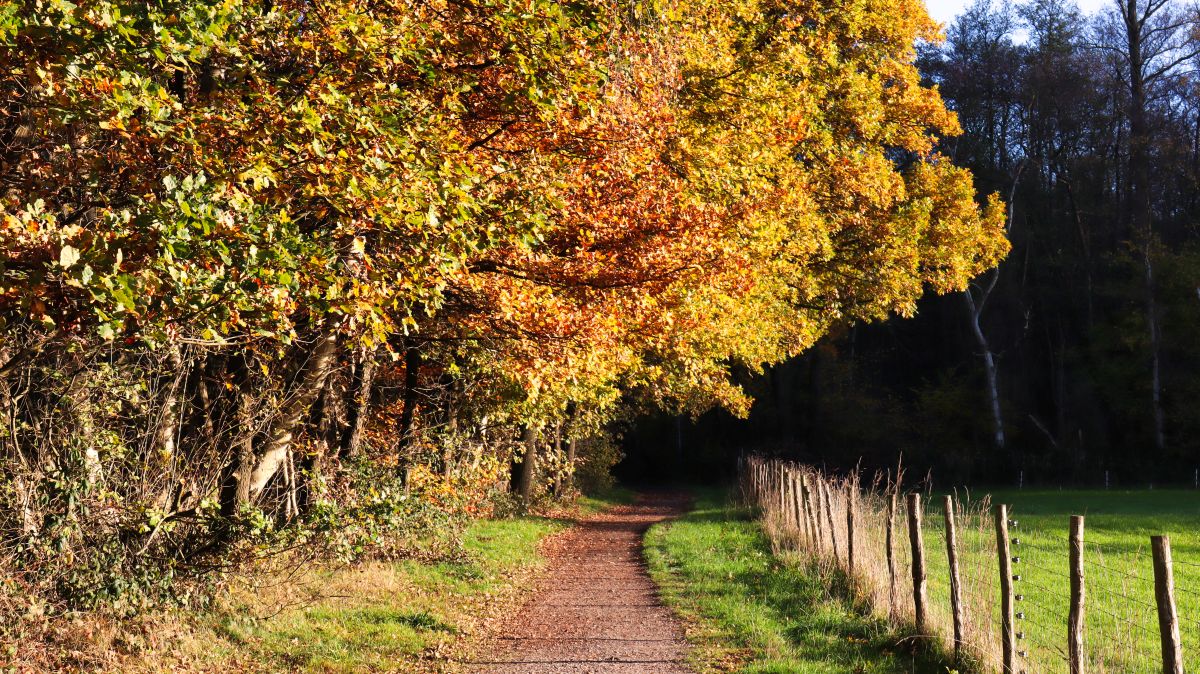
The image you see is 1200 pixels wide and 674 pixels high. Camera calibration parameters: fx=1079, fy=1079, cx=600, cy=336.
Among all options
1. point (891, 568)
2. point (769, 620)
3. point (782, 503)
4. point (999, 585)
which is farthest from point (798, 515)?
point (891, 568)

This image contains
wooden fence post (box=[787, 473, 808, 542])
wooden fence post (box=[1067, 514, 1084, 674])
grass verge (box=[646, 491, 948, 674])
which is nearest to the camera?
wooden fence post (box=[1067, 514, 1084, 674])

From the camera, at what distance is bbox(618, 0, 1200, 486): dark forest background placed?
47656 millimetres

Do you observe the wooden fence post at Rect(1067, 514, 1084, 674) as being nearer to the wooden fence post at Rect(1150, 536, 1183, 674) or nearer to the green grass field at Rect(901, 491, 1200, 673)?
the green grass field at Rect(901, 491, 1200, 673)

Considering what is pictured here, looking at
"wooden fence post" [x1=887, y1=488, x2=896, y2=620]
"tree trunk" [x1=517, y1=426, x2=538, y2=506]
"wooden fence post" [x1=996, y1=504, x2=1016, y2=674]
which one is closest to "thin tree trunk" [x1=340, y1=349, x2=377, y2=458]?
"wooden fence post" [x1=887, y1=488, x2=896, y2=620]

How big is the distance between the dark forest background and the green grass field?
44.6 ft

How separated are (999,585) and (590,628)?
6.46 metres

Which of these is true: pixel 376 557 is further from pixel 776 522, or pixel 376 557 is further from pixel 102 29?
pixel 102 29

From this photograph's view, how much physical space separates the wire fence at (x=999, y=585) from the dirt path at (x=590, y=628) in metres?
2.36

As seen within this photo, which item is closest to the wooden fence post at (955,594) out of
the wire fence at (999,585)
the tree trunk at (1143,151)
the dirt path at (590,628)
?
the wire fence at (999,585)

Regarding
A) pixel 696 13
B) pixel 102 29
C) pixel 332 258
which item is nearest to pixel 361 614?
pixel 332 258

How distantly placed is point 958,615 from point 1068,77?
46583 mm

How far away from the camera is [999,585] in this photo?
1497 centimetres

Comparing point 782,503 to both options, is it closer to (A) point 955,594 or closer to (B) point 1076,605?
(A) point 955,594

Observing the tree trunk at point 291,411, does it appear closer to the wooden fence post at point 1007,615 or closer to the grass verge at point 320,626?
the grass verge at point 320,626
